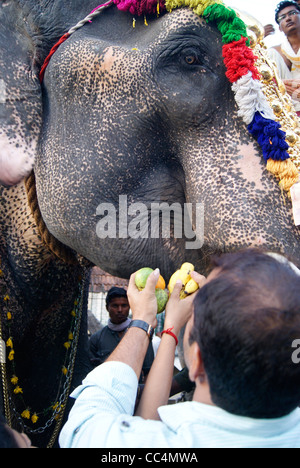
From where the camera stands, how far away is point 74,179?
6.68 ft

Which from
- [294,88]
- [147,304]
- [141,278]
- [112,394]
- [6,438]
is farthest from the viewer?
[294,88]

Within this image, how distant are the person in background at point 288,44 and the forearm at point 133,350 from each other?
7.10 feet

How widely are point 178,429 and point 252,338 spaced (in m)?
0.30

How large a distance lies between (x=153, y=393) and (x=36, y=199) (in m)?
1.22

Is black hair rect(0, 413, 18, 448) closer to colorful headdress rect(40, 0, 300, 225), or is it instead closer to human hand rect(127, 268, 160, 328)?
human hand rect(127, 268, 160, 328)

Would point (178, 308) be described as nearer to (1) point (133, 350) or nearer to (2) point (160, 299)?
(2) point (160, 299)

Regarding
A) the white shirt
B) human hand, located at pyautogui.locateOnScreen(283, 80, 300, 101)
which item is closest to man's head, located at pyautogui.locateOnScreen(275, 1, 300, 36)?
human hand, located at pyautogui.locateOnScreen(283, 80, 300, 101)

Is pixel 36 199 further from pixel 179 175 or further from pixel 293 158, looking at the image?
pixel 293 158

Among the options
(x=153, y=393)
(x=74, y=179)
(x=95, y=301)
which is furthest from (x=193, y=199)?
(x=95, y=301)

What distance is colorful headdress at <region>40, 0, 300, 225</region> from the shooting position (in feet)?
5.51

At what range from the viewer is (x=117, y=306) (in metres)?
4.42

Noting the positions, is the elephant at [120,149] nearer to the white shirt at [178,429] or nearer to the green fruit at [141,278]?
the green fruit at [141,278]

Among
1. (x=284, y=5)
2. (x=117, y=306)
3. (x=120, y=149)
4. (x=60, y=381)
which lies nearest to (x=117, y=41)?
(x=120, y=149)

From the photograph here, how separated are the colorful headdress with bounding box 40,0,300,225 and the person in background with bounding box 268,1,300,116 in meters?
1.26
